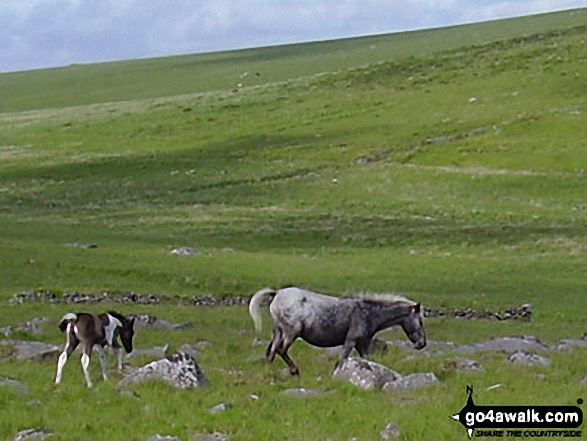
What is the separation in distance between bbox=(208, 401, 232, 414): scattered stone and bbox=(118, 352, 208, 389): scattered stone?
1357 mm

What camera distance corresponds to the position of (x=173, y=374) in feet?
60.5

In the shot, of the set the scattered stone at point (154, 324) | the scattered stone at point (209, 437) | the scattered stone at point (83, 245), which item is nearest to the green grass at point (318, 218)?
the scattered stone at point (209, 437)

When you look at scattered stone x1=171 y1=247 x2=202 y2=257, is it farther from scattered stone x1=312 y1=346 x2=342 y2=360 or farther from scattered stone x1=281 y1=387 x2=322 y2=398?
scattered stone x1=281 y1=387 x2=322 y2=398

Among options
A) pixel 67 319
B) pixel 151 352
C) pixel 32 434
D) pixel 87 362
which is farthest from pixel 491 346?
pixel 32 434

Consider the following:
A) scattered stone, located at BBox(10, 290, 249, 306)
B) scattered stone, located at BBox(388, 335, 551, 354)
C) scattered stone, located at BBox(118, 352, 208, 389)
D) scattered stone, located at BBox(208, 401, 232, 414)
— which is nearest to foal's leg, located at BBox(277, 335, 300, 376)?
scattered stone, located at BBox(118, 352, 208, 389)

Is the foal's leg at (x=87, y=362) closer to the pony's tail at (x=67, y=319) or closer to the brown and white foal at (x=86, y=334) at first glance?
the brown and white foal at (x=86, y=334)

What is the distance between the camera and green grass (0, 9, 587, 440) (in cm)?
1759

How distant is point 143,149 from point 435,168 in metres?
33.8

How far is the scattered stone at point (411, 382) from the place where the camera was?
18.3 metres

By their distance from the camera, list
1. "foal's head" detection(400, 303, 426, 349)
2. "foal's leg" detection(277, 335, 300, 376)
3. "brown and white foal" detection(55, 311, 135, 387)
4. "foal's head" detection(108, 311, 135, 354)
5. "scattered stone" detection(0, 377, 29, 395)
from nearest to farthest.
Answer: "scattered stone" detection(0, 377, 29, 395), "brown and white foal" detection(55, 311, 135, 387), "foal's leg" detection(277, 335, 300, 376), "foal's head" detection(108, 311, 135, 354), "foal's head" detection(400, 303, 426, 349)

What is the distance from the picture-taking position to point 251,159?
296 feet

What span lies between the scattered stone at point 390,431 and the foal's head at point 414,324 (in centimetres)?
544

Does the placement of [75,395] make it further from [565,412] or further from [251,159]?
[251,159]

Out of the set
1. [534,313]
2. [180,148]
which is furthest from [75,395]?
[180,148]
